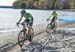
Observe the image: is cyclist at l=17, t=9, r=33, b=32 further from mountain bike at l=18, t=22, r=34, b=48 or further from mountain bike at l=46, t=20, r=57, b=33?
mountain bike at l=46, t=20, r=57, b=33

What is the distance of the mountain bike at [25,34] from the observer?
172 centimetres

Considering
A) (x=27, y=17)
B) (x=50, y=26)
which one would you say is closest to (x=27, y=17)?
(x=27, y=17)

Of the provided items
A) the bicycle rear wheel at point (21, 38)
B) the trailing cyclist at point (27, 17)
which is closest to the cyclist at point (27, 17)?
the trailing cyclist at point (27, 17)

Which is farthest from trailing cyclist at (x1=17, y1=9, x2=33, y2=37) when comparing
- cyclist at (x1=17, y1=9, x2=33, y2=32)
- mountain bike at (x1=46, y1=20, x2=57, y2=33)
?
mountain bike at (x1=46, y1=20, x2=57, y2=33)

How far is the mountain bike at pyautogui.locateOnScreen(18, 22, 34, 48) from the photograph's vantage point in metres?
1.72

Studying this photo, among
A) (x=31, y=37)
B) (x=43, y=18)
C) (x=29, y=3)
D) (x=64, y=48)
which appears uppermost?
(x=29, y=3)

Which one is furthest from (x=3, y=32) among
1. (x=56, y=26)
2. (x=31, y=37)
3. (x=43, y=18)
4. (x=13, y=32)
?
(x=56, y=26)

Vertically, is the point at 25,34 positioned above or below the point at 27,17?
below

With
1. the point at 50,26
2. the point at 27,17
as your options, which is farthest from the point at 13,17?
the point at 50,26

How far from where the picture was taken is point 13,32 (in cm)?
172

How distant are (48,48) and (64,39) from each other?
0.58ft

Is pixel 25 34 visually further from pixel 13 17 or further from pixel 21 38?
pixel 13 17

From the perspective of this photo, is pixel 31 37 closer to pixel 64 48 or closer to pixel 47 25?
pixel 47 25

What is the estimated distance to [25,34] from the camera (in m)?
1.78
